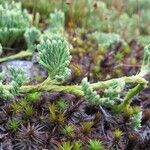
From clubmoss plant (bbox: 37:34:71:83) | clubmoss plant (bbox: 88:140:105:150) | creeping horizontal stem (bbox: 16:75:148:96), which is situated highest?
clubmoss plant (bbox: 37:34:71:83)

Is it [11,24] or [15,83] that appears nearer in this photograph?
[15,83]

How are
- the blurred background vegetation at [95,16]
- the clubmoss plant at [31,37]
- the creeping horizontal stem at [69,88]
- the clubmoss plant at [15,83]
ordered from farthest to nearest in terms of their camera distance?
the blurred background vegetation at [95,16] < the clubmoss plant at [31,37] < the creeping horizontal stem at [69,88] < the clubmoss plant at [15,83]

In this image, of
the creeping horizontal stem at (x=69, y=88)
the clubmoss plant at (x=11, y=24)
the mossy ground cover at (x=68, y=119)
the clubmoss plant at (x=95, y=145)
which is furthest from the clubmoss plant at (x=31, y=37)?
the clubmoss plant at (x=95, y=145)

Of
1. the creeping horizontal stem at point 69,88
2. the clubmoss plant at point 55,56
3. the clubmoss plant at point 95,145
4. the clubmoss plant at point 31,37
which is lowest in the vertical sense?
the clubmoss plant at point 95,145

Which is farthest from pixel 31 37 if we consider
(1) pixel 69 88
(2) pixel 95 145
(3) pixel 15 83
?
(2) pixel 95 145

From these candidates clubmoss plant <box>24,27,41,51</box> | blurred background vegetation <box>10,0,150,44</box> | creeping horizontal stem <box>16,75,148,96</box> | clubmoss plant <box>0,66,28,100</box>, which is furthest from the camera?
blurred background vegetation <box>10,0,150,44</box>

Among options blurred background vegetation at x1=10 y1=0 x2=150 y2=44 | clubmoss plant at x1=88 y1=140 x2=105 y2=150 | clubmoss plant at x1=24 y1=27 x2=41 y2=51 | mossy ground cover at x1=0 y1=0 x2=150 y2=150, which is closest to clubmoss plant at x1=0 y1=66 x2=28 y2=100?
mossy ground cover at x1=0 y1=0 x2=150 y2=150

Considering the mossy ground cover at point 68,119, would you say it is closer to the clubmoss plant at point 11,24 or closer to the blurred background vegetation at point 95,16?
the clubmoss plant at point 11,24

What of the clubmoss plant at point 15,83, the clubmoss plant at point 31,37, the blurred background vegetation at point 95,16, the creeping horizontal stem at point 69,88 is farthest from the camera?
the blurred background vegetation at point 95,16

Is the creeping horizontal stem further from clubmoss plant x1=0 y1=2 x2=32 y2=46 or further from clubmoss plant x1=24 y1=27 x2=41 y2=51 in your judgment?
clubmoss plant x1=0 y1=2 x2=32 y2=46

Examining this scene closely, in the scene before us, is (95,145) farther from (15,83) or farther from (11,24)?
(11,24)

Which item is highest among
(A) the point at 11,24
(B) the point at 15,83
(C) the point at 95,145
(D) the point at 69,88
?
(A) the point at 11,24
